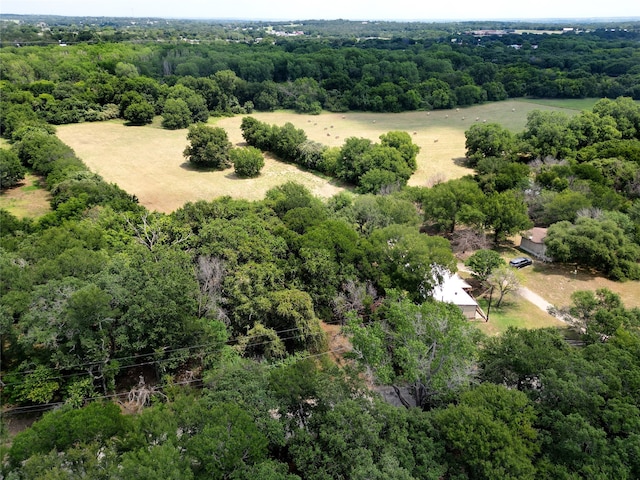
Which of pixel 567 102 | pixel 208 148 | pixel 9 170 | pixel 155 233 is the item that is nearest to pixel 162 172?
pixel 208 148

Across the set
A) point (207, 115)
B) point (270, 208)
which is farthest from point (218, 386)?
point (207, 115)

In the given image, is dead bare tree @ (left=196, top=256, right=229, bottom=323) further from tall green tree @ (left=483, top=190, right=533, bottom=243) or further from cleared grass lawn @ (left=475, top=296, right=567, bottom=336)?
tall green tree @ (left=483, top=190, right=533, bottom=243)

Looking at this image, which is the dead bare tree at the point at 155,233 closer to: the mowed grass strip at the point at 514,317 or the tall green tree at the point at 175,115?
the mowed grass strip at the point at 514,317

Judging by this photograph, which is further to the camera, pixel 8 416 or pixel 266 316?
pixel 266 316

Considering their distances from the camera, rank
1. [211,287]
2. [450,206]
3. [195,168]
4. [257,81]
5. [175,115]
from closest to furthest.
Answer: [211,287] < [450,206] < [195,168] < [175,115] < [257,81]

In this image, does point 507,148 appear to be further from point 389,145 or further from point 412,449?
point 412,449

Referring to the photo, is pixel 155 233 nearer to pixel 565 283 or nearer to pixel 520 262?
pixel 520 262
